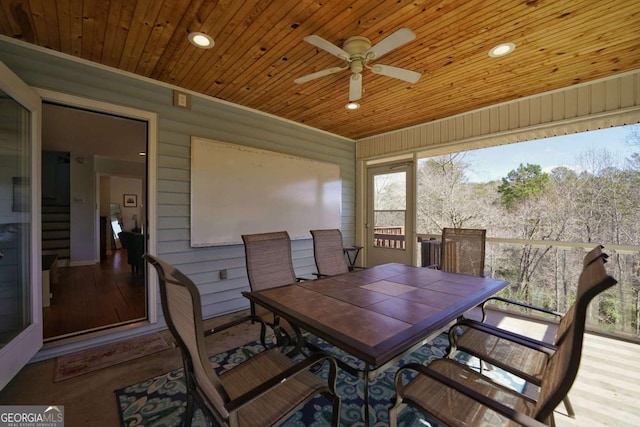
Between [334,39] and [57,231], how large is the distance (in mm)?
7895

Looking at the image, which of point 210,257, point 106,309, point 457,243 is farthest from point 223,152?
point 457,243

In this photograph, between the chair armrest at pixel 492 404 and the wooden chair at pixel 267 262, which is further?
the wooden chair at pixel 267 262

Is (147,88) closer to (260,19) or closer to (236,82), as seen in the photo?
(236,82)

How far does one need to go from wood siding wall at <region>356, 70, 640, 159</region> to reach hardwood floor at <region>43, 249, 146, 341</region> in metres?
4.70

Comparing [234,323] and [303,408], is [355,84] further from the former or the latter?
[303,408]

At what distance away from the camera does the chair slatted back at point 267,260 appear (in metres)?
2.41

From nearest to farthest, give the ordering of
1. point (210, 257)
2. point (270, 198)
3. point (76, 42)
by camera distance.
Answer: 1. point (76, 42)
2. point (210, 257)
3. point (270, 198)

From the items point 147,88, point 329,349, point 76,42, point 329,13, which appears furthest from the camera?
point 147,88

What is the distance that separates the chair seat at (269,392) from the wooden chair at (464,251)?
7.19 feet

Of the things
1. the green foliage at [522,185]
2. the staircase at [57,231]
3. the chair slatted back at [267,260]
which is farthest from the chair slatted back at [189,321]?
the staircase at [57,231]

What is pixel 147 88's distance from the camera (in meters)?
2.86

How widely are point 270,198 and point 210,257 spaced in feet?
3.80

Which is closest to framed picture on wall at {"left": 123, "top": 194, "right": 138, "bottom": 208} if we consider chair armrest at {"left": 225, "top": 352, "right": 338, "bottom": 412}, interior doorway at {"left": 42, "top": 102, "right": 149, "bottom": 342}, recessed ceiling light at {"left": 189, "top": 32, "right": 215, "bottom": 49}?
interior doorway at {"left": 42, "top": 102, "right": 149, "bottom": 342}

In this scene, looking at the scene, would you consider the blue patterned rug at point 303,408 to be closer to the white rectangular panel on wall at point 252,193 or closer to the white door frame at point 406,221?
the white rectangular panel on wall at point 252,193
